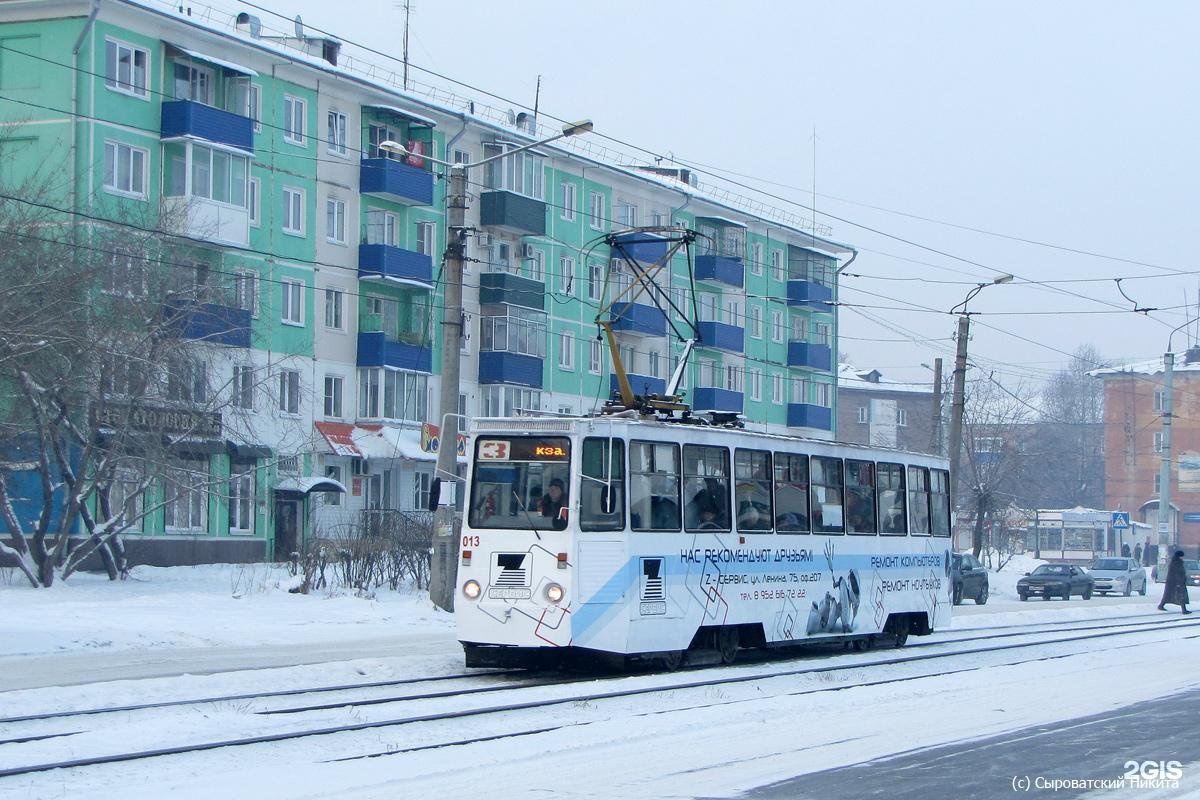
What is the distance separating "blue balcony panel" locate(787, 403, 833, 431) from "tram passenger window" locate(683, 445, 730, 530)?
2006 inches

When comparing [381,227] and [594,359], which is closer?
[381,227]

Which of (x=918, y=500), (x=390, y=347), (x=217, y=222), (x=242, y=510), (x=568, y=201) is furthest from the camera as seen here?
(x=568, y=201)

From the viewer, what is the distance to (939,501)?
22547mm

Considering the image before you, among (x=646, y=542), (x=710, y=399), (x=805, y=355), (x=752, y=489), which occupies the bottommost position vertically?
(x=646, y=542)

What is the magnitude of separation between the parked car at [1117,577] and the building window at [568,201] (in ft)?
71.4

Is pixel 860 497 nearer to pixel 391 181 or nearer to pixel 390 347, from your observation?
pixel 390 347

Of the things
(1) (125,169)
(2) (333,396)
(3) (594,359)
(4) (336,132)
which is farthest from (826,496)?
(3) (594,359)

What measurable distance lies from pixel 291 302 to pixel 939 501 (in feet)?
90.8

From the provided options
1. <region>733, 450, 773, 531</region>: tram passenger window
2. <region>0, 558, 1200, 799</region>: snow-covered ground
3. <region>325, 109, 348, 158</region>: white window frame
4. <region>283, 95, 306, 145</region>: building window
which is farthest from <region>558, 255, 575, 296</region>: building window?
<region>733, 450, 773, 531</region>: tram passenger window

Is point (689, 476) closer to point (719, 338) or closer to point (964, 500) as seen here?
point (719, 338)

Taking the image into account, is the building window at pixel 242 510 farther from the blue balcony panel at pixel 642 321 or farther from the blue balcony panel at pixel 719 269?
the blue balcony panel at pixel 719 269

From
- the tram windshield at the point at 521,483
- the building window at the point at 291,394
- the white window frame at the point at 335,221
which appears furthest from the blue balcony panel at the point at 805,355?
the tram windshield at the point at 521,483

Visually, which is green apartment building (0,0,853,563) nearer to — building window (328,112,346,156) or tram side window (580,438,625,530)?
building window (328,112,346,156)

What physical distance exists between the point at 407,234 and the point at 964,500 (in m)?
27.0
